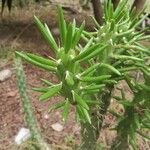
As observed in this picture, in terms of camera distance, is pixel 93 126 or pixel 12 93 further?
pixel 12 93

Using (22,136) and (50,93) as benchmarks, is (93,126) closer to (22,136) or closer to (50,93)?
(50,93)

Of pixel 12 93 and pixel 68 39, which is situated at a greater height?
pixel 68 39

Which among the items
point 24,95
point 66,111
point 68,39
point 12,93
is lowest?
point 12,93

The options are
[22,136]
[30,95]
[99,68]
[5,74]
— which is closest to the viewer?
[99,68]

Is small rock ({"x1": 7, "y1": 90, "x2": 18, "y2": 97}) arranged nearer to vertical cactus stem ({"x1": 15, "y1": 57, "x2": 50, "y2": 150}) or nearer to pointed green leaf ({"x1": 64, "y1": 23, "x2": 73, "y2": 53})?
vertical cactus stem ({"x1": 15, "y1": 57, "x2": 50, "y2": 150})

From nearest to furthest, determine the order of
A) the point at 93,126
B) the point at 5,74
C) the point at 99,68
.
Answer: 1. the point at 99,68
2. the point at 93,126
3. the point at 5,74

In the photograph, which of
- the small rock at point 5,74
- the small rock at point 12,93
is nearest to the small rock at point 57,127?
the small rock at point 12,93

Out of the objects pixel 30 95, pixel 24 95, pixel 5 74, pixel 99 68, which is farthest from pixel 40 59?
pixel 5 74
